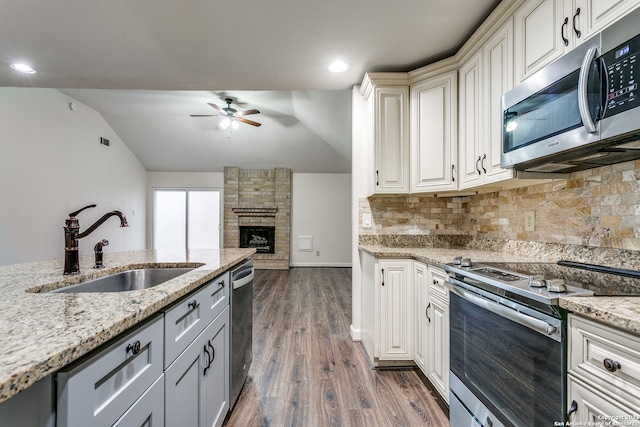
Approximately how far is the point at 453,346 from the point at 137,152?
6.98 meters

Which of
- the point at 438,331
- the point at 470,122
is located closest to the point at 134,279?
the point at 438,331

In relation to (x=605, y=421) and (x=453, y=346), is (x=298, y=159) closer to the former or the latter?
(x=453, y=346)

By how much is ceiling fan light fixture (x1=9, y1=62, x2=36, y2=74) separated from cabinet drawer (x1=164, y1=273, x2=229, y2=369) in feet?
8.31

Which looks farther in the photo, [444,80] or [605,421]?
[444,80]

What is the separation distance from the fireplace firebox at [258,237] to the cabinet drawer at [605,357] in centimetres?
614

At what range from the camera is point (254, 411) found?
1.72 meters

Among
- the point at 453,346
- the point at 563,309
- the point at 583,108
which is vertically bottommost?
the point at 453,346

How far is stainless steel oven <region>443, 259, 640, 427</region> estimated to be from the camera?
0.94m

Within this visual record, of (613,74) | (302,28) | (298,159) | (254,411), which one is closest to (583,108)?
(613,74)

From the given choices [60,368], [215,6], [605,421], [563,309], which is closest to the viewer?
[60,368]

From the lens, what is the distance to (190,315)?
1.15 m

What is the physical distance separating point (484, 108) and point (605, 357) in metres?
1.55

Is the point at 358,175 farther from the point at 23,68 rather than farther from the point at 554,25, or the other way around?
the point at 23,68

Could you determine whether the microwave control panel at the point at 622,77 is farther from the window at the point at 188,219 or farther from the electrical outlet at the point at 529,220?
the window at the point at 188,219
